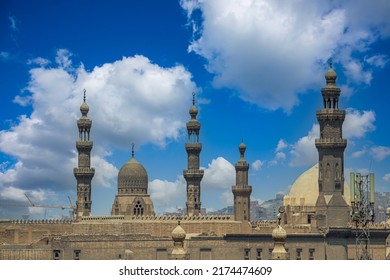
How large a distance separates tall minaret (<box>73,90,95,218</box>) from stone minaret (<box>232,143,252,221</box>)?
10907mm

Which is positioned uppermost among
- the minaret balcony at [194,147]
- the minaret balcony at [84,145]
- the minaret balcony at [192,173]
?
the minaret balcony at [84,145]

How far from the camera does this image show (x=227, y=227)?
7662 cm

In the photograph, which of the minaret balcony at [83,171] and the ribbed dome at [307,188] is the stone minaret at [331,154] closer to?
the ribbed dome at [307,188]

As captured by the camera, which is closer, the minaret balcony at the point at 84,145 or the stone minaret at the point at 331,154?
the stone minaret at the point at 331,154

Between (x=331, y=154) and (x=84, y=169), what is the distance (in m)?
19.6

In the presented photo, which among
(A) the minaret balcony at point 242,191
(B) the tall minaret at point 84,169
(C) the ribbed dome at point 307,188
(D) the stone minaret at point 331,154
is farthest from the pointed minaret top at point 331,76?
(B) the tall minaret at point 84,169

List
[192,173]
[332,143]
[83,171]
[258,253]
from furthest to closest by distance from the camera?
[83,171] < [192,173] < [332,143] < [258,253]

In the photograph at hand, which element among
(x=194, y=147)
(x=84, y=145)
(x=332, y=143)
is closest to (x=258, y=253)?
(x=332, y=143)

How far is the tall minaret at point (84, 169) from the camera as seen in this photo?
261 ft

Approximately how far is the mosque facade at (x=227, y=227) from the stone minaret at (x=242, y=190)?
74 mm

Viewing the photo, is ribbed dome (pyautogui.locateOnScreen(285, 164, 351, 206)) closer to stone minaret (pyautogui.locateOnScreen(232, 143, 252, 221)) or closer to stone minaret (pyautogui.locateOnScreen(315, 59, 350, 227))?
stone minaret (pyautogui.locateOnScreen(232, 143, 252, 221))

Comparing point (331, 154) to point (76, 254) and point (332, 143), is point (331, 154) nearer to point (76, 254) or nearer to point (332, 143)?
point (332, 143)

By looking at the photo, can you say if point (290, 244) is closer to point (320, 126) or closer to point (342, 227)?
Result: point (342, 227)

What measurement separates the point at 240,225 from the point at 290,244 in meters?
8.08
